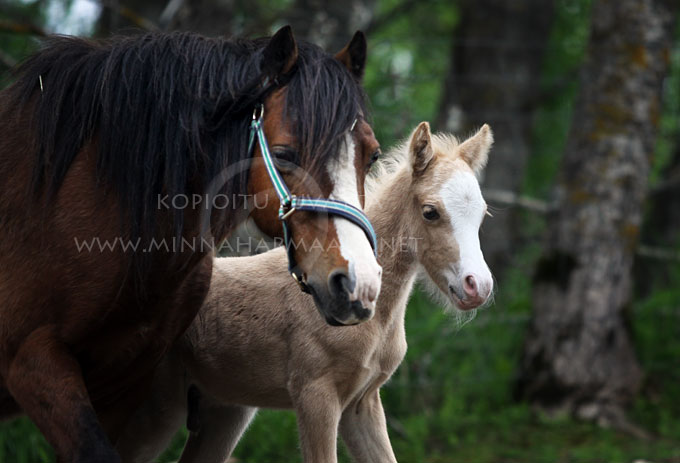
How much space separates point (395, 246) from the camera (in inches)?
159

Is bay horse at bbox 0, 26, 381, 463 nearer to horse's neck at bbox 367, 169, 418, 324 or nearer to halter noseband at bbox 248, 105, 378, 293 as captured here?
halter noseband at bbox 248, 105, 378, 293

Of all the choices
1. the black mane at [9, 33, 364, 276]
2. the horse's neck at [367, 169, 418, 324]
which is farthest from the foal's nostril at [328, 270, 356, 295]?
the horse's neck at [367, 169, 418, 324]

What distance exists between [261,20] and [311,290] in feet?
16.4

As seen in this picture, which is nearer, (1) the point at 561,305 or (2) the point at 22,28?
(2) the point at 22,28

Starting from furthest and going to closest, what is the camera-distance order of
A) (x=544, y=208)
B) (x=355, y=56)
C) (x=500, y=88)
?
(x=500, y=88), (x=544, y=208), (x=355, y=56)

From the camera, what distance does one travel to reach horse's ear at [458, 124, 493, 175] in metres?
4.14

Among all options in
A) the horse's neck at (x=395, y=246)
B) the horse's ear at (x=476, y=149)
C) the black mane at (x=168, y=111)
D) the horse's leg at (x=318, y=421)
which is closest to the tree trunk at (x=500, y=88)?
the horse's ear at (x=476, y=149)

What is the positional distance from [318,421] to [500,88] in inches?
259

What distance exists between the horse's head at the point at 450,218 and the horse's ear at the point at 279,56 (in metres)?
1.05

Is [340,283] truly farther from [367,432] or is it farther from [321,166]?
[367,432]

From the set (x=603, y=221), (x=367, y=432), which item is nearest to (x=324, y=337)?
(x=367, y=432)

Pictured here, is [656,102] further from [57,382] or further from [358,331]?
[57,382]

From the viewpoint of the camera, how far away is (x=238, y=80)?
10.0 ft

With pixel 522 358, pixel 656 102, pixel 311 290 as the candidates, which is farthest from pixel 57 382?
pixel 656 102
